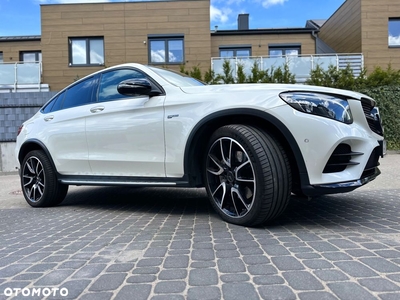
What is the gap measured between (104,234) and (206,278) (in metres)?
1.33

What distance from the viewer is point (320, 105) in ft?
8.64

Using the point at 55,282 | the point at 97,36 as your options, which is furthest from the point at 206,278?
the point at 97,36

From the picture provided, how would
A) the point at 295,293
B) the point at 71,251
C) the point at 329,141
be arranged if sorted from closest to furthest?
the point at 295,293 → the point at 71,251 → the point at 329,141

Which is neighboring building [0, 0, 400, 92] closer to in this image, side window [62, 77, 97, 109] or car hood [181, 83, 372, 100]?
side window [62, 77, 97, 109]

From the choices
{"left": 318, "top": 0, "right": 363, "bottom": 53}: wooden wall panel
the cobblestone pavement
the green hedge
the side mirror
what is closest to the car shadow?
the cobblestone pavement

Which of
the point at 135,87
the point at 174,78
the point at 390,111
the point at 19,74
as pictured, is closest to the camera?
the point at 135,87

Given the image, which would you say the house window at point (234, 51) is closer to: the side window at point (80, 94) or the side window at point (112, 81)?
the side window at point (80, 94)

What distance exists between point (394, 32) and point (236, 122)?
56.1ft

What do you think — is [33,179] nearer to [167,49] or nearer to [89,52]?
[167,49]

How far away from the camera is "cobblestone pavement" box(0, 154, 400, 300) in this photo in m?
1.66

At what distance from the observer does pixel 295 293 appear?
5.18 ft

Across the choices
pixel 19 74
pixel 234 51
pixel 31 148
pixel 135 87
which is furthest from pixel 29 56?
pixel 135 87

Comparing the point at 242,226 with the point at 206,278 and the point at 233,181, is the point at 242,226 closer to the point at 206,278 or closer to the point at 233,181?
the point at 233,181

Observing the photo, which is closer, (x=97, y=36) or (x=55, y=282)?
(x=55, y=282)
